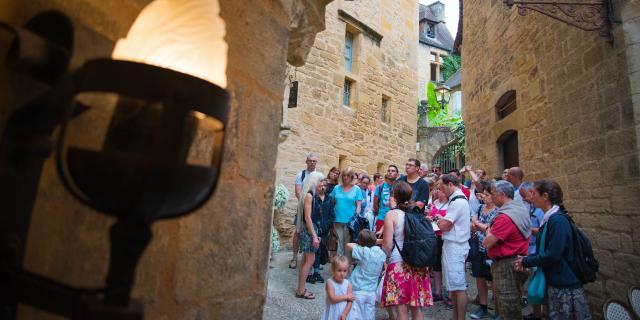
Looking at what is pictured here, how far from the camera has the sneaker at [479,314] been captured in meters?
4.50

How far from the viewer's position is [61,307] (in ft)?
2.23

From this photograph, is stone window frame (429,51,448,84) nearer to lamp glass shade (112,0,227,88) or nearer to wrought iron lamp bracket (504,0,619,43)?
wrought iron lamp bracket (504,0,619,43)

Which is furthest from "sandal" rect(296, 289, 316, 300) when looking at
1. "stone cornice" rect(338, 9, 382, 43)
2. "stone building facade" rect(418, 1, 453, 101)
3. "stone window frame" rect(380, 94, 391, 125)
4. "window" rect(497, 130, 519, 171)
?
"stone building facade" rect(418, 1, 453, 101)

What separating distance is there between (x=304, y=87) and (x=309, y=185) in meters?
4.74

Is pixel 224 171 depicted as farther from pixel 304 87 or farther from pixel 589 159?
pixel 304 87

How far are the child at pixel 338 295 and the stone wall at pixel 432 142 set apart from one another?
14830 mm

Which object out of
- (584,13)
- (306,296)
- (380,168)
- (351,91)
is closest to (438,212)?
(306,296)

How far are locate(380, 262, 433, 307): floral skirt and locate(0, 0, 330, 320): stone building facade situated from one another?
8.50ft

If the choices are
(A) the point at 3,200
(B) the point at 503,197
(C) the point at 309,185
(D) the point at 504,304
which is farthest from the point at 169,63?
(C) the point at 309,185

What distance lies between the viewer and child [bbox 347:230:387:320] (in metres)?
3.62

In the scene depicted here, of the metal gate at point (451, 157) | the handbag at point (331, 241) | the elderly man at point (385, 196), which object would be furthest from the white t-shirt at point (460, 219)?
the metal gate at point (451, 157)

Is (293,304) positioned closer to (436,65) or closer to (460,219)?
(460,219)

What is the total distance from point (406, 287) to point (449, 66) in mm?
30698

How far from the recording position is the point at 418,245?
376 centimetres
